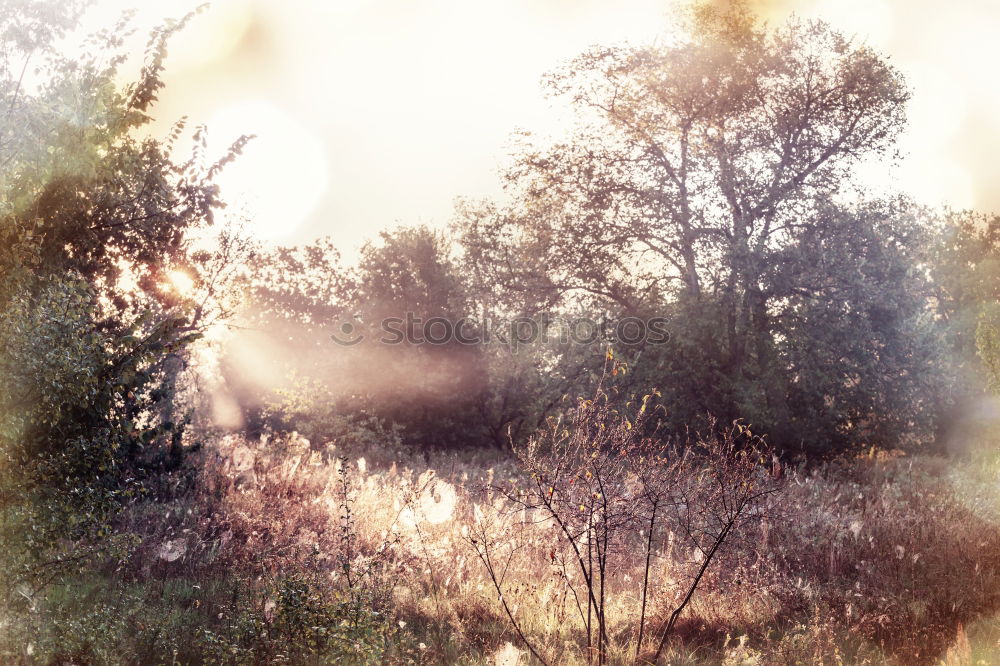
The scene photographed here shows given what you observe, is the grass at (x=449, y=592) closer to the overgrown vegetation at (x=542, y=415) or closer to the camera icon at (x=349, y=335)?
the overgrown vegetation at (x=542, y=415)

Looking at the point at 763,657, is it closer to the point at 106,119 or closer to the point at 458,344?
the point at 106,119

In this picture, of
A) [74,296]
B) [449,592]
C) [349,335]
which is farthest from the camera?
[349,335]

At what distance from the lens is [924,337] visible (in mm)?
18562

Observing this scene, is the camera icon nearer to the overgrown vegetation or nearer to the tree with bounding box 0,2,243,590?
the overgrown vegetation

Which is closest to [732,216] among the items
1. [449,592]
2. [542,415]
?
[542,415]

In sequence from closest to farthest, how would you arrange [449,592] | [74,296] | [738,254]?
[74,296]
[449,592]
[738,254]

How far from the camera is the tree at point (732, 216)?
58.9 feet

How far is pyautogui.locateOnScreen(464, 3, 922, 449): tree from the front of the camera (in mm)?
17938

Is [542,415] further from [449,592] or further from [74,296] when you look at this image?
[74,296]

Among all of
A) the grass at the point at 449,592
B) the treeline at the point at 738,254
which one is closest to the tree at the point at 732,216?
the treeline at the point at 738,254

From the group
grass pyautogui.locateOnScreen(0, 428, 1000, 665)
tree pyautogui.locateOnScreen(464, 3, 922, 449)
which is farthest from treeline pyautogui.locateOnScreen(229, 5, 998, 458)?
grass pyautogui.locateOnScreen(0, 428, 1000, 665)

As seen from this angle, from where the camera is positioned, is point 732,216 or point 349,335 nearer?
point 732,216

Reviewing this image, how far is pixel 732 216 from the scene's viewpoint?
1930 centimetres

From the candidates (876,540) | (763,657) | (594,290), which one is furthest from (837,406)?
(763,657)
